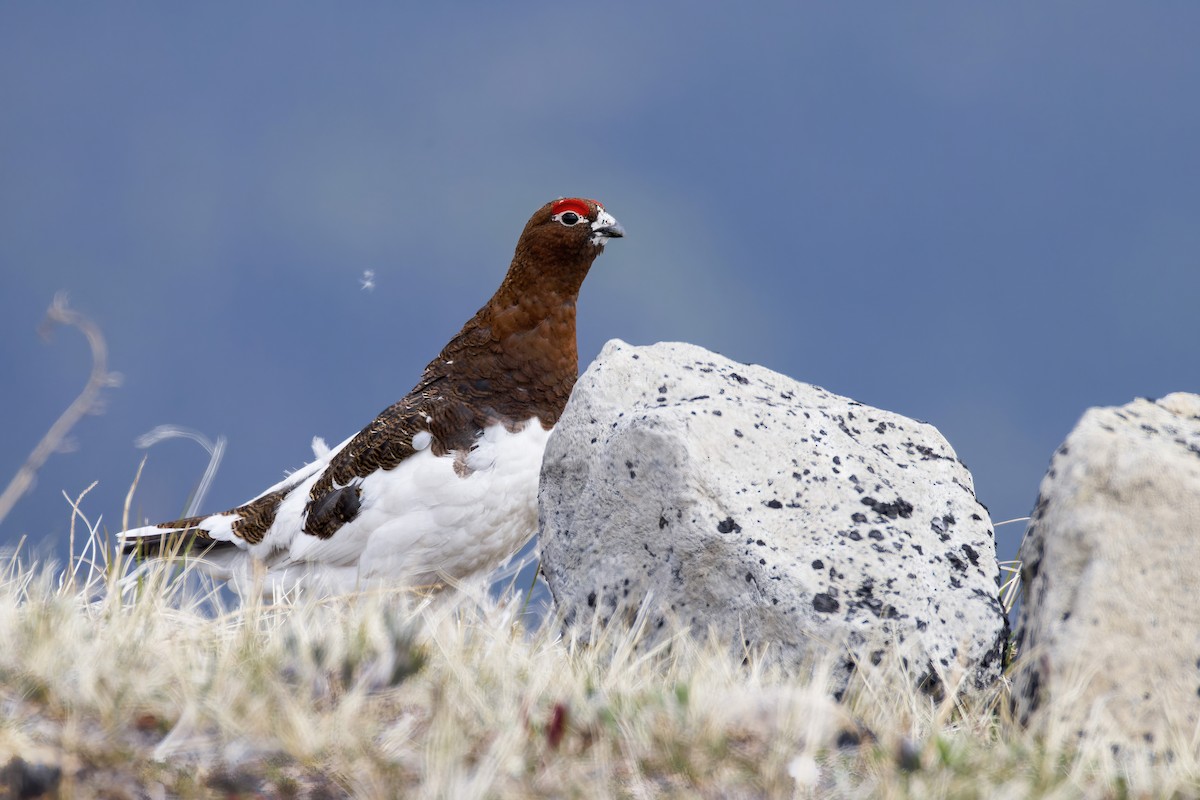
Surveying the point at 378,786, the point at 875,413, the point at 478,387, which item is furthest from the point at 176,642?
the point at 875,413

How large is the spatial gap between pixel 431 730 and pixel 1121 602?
2.13 meters

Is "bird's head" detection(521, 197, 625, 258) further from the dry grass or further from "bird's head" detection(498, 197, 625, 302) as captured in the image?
the dry grass

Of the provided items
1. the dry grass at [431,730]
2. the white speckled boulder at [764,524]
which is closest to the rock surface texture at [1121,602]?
the dry grass at [431,730]

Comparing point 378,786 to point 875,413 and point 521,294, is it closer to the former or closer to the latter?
point 875,413

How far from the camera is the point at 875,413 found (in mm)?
5152

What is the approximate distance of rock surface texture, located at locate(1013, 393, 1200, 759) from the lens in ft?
11.9

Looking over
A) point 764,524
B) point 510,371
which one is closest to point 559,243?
point 510,371

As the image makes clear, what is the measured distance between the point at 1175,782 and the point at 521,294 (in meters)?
3.58

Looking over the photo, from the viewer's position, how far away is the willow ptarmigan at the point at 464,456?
5652mm

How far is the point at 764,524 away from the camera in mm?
4383

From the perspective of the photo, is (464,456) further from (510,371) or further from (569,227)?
(569,227)

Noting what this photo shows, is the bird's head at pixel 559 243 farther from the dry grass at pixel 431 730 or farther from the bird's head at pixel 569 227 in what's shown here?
the dry grass at pixel 431 730

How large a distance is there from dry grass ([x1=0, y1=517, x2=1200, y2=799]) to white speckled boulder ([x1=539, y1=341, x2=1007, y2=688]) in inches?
20.6

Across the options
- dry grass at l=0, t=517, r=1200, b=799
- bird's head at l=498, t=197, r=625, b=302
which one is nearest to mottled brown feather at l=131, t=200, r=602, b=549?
bird's head at l=498, t=197, r=625, b=302
